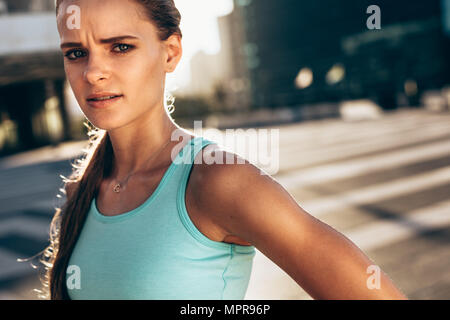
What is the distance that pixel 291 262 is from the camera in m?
0.96

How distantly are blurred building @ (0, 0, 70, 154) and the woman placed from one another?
64.5 ft

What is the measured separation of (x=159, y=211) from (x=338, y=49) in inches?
1624

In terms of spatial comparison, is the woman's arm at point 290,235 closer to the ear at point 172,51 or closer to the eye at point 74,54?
the ear at point 172,51

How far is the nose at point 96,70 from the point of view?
129cm

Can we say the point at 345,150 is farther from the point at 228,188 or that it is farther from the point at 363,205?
the point at 228,188

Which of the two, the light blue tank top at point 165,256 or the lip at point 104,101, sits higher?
the lip at point 104,101

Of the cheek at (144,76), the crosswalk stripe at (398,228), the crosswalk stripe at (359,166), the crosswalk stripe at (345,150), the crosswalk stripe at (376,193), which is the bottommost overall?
the crosswalk stripe at (345,150)

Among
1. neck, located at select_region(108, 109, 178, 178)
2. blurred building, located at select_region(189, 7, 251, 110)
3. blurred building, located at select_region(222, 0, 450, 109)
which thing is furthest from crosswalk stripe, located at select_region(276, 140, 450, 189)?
blurred building, located at select_region(189, 7, 251, 110)

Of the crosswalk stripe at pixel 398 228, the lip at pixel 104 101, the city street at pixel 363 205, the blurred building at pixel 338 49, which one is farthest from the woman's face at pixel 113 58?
the blurred building at pixel 338 49

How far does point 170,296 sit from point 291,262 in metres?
0.35

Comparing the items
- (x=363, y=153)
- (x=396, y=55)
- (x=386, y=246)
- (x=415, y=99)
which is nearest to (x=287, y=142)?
(x=363, y=153)

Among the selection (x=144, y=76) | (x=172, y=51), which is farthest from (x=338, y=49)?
(x=144, y=76)

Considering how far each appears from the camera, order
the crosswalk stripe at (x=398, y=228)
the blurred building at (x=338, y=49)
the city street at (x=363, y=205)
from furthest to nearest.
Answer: the blurred building at (x=338, y=49) → the crosswalk stripe at (x=398, y=228) → the city street at (x=363, y=205)

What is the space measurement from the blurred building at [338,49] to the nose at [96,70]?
25.9 meters
